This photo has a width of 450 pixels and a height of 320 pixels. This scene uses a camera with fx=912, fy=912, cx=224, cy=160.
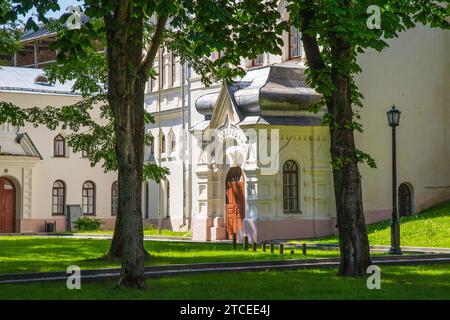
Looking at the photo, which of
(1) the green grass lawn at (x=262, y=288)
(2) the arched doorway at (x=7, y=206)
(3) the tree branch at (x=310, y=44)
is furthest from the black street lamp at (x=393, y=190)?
(2) the arched doorway at (x=7, y=206)

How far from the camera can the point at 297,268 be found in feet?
64.2

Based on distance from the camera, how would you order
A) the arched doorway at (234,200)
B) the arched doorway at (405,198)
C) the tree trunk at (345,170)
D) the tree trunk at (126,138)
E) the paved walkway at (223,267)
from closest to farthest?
the tree trunk at (126,138) → the paved walkway at (223,267) → the tree trunk at (345,170) → the arched doorway at (234,200) → the arched doorway at (405,198)

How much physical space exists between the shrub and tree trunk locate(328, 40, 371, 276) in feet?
112

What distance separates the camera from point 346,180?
59.3ft

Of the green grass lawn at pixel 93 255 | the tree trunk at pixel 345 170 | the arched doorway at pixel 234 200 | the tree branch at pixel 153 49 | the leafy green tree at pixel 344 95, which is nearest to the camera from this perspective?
the leafy green tree at pixel 344 95

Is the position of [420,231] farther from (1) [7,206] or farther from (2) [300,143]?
(1) [7,206]

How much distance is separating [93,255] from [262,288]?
10585mm

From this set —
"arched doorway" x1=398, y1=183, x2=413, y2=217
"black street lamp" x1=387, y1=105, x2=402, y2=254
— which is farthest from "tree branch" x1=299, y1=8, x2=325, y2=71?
"arched doorway" x1=398, y1=183, x2=413, y2=217

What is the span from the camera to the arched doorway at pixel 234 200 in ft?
115

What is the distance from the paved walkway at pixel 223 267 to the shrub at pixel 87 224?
3038 centimetres

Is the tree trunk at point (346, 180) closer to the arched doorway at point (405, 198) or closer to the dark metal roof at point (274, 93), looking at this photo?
the dark metal roof at point (274, 93)

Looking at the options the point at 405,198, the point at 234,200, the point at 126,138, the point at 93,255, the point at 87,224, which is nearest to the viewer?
the point at 126,138

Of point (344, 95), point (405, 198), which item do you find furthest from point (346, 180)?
point (405, 198)

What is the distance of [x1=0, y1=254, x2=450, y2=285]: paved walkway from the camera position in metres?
16.9
